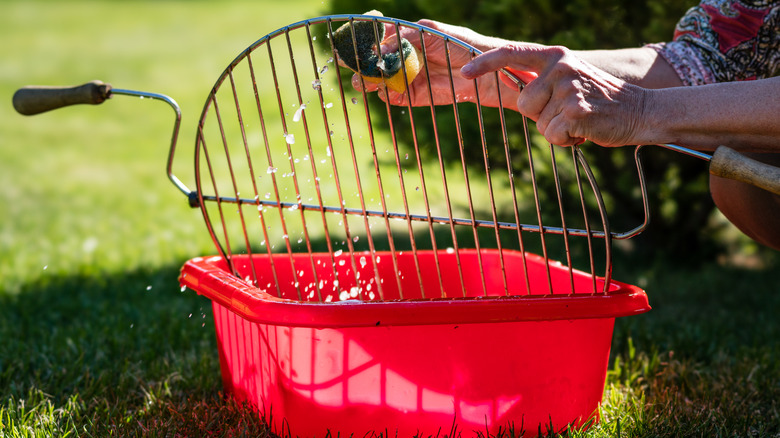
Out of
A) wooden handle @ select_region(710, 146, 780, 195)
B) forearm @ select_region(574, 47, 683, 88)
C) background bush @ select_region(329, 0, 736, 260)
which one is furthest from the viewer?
background bush @ select_region(329, 0, 736, 260)

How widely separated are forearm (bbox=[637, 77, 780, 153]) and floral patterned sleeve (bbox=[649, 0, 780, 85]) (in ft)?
0.98

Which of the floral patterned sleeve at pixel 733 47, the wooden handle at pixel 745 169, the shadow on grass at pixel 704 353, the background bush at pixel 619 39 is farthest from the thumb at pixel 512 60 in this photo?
the background bush at pixel 619 39

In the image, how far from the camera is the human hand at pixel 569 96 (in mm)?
1026

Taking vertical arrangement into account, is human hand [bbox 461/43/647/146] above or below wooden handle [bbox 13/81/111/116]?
below

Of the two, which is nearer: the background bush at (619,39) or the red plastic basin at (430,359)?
the red plastic basin at (430,359)

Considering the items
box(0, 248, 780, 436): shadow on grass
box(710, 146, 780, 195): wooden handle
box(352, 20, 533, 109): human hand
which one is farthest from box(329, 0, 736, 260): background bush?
box(710, 146, 780, 195): wooden handle

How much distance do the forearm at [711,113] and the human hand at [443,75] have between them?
0.26 metres

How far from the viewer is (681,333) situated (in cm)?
179

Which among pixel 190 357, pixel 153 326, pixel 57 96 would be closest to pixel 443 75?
pixel 57 96

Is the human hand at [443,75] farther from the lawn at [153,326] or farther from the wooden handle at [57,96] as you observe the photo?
the lawn at [153,326]

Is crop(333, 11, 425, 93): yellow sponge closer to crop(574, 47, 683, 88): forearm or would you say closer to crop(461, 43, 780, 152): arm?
crop(461, 43, 780, 152): arm

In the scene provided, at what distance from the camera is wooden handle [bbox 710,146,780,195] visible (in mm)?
960

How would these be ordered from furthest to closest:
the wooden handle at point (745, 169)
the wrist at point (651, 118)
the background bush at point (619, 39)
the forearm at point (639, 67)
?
the background bush at point (619, 39)
the forearm at point (639, 67)
the wrist at point (651, 118)
the wooden handle at point (745, 169)

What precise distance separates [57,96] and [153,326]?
665 millimetres
